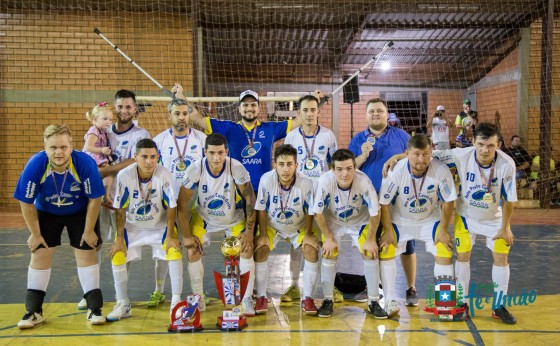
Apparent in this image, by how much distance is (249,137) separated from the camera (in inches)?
214

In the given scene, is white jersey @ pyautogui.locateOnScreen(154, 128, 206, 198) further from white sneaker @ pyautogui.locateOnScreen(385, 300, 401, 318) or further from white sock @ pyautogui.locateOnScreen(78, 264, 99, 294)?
white sneaker @ pyautogui.locateOnScreen(385, 300, 401, 318)

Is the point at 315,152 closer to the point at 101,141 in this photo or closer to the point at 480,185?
the point at 480,185

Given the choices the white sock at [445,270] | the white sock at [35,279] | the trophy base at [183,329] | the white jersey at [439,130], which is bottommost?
the trophy base at [183,329]

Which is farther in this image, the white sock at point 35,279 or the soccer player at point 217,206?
the soccer player at point 217,206

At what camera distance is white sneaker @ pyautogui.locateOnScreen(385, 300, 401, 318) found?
14.9 ft

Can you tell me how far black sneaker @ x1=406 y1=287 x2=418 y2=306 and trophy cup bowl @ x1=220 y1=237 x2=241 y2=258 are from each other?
1755 millimetres

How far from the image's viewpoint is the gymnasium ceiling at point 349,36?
1284cm

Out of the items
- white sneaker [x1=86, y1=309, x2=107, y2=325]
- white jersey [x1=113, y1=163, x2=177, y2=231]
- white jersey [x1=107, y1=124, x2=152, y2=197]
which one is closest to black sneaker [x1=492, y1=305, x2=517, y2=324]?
white jersey [x1=113, y1=163, x2=177, y2=231]

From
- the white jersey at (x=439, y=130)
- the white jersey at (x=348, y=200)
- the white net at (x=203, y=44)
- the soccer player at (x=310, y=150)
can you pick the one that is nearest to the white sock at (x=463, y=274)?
the white jersey at (x=348, y=200)

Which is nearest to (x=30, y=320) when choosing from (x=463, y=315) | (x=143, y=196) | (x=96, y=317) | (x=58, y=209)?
(x=96, y=317)

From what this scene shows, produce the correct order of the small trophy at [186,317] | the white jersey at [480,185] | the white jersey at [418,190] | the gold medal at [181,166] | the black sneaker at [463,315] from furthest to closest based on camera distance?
the gold medal at [181,166] → the white jersey at [418,190] → the white jersey at [480,185] → the black sneaker at [463,315] → the small trophy at [186,317]

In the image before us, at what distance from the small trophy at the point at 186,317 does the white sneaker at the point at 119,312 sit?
56 cm

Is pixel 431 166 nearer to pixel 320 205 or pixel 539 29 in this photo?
pixel 320 205

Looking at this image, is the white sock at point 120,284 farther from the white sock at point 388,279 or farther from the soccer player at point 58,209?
the white sock at point 388,279
